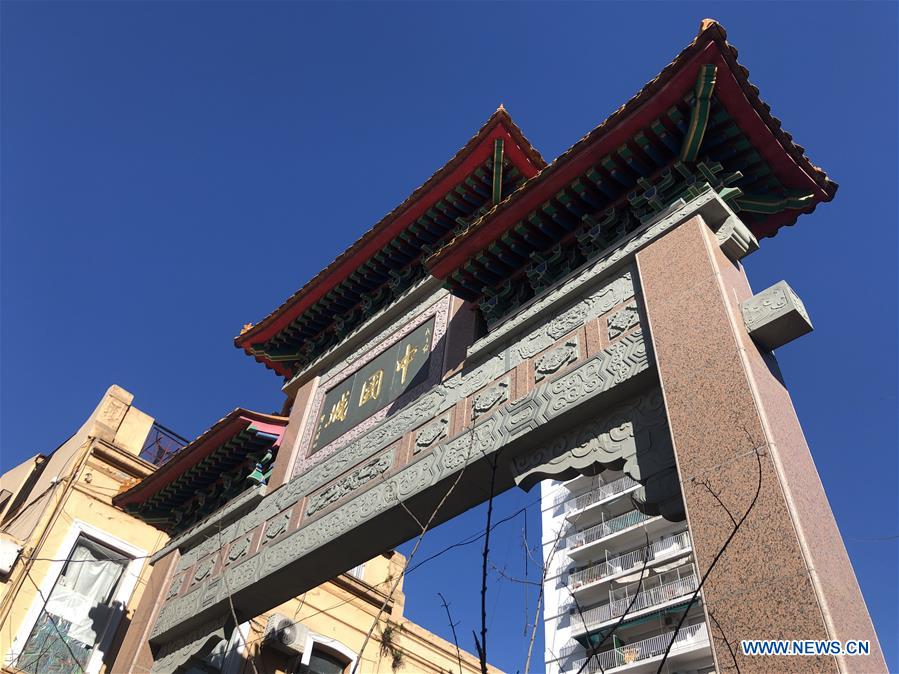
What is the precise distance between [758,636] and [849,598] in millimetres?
565

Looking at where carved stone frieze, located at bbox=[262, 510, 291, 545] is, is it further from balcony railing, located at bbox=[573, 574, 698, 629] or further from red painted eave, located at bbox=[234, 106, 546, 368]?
balcony railing, located at bbox=[573, 574, 698, 629]

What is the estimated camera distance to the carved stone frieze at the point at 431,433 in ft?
21.3

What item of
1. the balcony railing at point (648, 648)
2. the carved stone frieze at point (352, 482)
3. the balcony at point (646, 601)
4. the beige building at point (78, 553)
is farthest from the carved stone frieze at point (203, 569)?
the balcony at point (646, 601)

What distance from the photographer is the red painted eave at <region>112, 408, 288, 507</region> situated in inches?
355

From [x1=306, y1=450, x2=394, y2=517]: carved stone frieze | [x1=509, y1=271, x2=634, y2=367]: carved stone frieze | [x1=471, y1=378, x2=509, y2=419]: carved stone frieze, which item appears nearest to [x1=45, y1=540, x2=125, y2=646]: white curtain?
[x1=306, y1=450, x2=394, y2=517]: carved stone frieze

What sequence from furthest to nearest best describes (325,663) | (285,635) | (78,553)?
1. (325,663)
2. (285,635)
3. (78,553)

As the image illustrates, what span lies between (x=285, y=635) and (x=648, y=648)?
1675cm

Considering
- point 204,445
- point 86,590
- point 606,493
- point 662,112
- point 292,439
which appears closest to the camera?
point 662,112

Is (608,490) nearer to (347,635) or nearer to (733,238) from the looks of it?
(347,635)

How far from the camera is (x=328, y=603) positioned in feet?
40.0

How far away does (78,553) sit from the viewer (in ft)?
34.6

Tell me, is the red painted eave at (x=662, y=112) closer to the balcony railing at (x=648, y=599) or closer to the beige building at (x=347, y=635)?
the beige building at (x=347, y=635)

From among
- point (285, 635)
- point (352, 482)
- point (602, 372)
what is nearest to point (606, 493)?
point (285, 635)

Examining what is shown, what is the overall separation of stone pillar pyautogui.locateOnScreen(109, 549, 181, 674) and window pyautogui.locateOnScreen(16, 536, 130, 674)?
4.80ft
